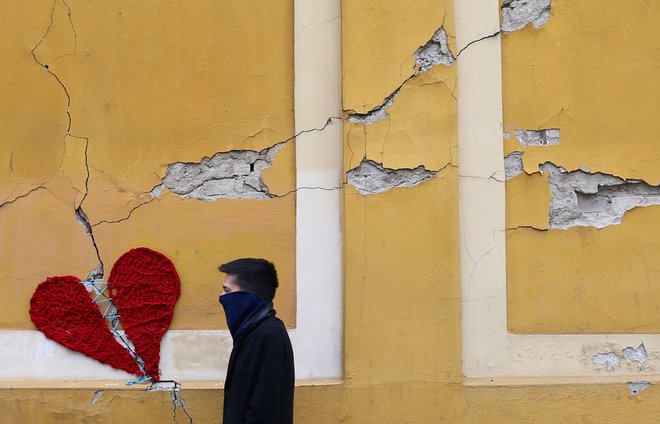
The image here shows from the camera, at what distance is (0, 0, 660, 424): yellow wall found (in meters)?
3.44

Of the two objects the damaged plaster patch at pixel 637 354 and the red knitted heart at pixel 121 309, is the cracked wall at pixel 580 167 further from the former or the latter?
the red knitted heart at pixel 121 309

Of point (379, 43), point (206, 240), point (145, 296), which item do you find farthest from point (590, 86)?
point (145, 296)

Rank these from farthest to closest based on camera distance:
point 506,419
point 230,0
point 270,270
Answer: point 230,0, point 506,419, point 270,270

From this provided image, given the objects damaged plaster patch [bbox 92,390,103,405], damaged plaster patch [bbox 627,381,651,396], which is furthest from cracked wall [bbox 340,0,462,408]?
damaged plaster patch [bbox 92,390,103,405]

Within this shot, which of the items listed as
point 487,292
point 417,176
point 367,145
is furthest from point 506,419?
point 367,145

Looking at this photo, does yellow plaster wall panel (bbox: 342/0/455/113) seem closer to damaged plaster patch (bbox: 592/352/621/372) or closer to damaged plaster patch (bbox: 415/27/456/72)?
damaged plaster patch (bbox: 415/27/456/72)

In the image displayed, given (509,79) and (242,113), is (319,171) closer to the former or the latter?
(242,113)

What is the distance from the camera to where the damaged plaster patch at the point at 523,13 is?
3.65 meters

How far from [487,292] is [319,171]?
98cm

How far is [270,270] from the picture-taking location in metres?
2.97

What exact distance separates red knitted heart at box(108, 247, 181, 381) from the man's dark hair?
0.73 meters

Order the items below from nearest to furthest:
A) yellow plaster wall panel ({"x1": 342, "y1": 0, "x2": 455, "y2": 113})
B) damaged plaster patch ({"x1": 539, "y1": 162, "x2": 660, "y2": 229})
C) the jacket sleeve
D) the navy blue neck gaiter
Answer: the jacket sleeve, the navy blue neck gaiter, yellow plaster wall panel ({"x1": 342, "y1": 0, "x2": 455, "y2": 113}), damaged plaster patch ({"x1": 539, "y1": 162, "x2": 660, "y2": 229})

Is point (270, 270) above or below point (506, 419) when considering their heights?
above

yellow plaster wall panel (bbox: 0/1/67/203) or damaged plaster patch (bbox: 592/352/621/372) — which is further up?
yellow plaster wall panel (bbox: 0/1/67/203)
